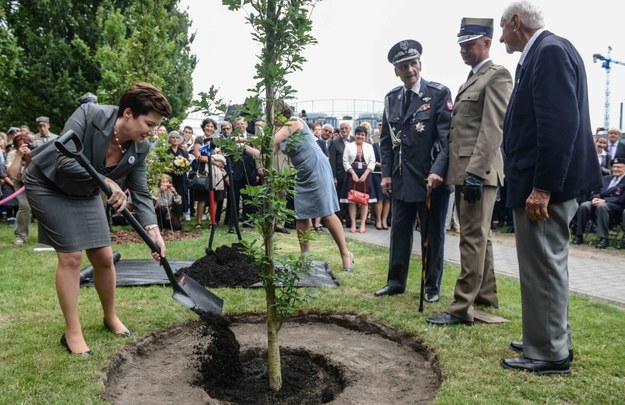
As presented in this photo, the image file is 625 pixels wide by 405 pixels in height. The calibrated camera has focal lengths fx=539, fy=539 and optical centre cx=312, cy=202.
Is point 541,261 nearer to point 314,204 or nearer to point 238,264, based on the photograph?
point 314,204

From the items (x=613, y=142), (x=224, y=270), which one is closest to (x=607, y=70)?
(x=613, y=142)

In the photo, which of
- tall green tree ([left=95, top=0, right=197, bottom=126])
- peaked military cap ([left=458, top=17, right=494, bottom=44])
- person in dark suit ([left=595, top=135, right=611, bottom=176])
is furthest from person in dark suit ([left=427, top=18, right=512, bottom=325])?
person in dark suit ([left=595, top=135, right=611, bottom=176])

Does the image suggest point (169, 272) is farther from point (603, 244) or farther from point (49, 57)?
point (49, 57)

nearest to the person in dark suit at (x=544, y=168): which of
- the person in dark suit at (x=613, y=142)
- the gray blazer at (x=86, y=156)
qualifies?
the gray blazer at (x=86, y=156)

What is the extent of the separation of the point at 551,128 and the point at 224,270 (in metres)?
4.11

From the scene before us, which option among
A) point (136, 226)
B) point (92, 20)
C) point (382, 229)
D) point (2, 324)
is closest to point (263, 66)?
point (136, 226)

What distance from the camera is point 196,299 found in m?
3.96

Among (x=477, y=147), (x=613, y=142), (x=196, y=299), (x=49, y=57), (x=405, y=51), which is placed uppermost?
(x=49, y=57)

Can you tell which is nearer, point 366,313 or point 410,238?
point 366,313

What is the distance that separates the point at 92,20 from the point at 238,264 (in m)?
14.0

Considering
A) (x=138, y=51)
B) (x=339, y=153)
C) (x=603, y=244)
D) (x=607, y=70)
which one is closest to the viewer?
(x=603, y=244)

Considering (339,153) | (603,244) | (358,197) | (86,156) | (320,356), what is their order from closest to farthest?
1. (86,156)
2. (320,356)
3. (603,244)
4. (358,197)
5. (339,153)

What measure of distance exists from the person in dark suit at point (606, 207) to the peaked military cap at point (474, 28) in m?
6.73

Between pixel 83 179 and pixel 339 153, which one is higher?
pixel 339 153
